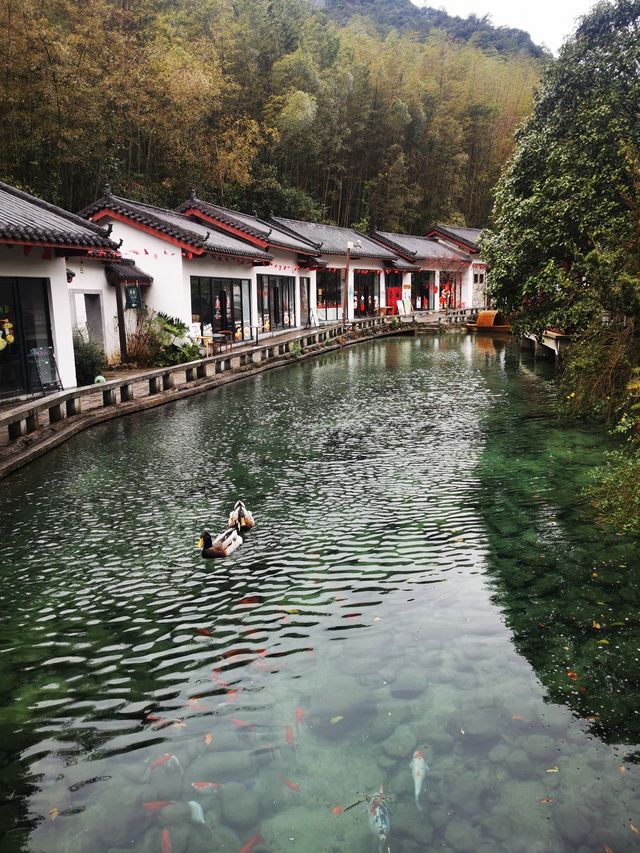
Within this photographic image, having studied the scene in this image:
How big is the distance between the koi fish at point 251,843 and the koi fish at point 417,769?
32.0 inches

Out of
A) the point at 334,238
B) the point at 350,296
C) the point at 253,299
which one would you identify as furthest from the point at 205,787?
the point at 334,238

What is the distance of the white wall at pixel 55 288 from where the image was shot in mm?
12398

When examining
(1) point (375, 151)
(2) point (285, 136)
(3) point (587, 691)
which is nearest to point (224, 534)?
(3) point (587, 691)

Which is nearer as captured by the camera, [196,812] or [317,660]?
[196,812]

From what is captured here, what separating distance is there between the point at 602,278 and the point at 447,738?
26.8ft

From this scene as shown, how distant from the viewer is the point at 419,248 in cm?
4241

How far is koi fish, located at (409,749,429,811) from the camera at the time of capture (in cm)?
366

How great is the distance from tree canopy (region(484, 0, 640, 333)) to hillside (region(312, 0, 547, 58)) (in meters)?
65.9

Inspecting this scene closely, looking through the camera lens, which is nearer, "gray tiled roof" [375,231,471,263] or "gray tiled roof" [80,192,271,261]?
"gray tiled roof" [80,192,271,261]

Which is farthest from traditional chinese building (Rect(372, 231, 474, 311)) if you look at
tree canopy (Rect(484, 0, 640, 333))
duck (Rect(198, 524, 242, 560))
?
duck (Rect(198, 524, 242, 560))

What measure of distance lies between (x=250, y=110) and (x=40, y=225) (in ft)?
89.8

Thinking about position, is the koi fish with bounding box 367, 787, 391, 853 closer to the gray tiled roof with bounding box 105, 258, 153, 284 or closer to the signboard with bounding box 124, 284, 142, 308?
the gray tiled roof with bounding box 105, 258, 153, 284

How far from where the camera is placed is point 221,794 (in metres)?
3.65

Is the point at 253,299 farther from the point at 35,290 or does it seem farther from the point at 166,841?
the point at 166,841
